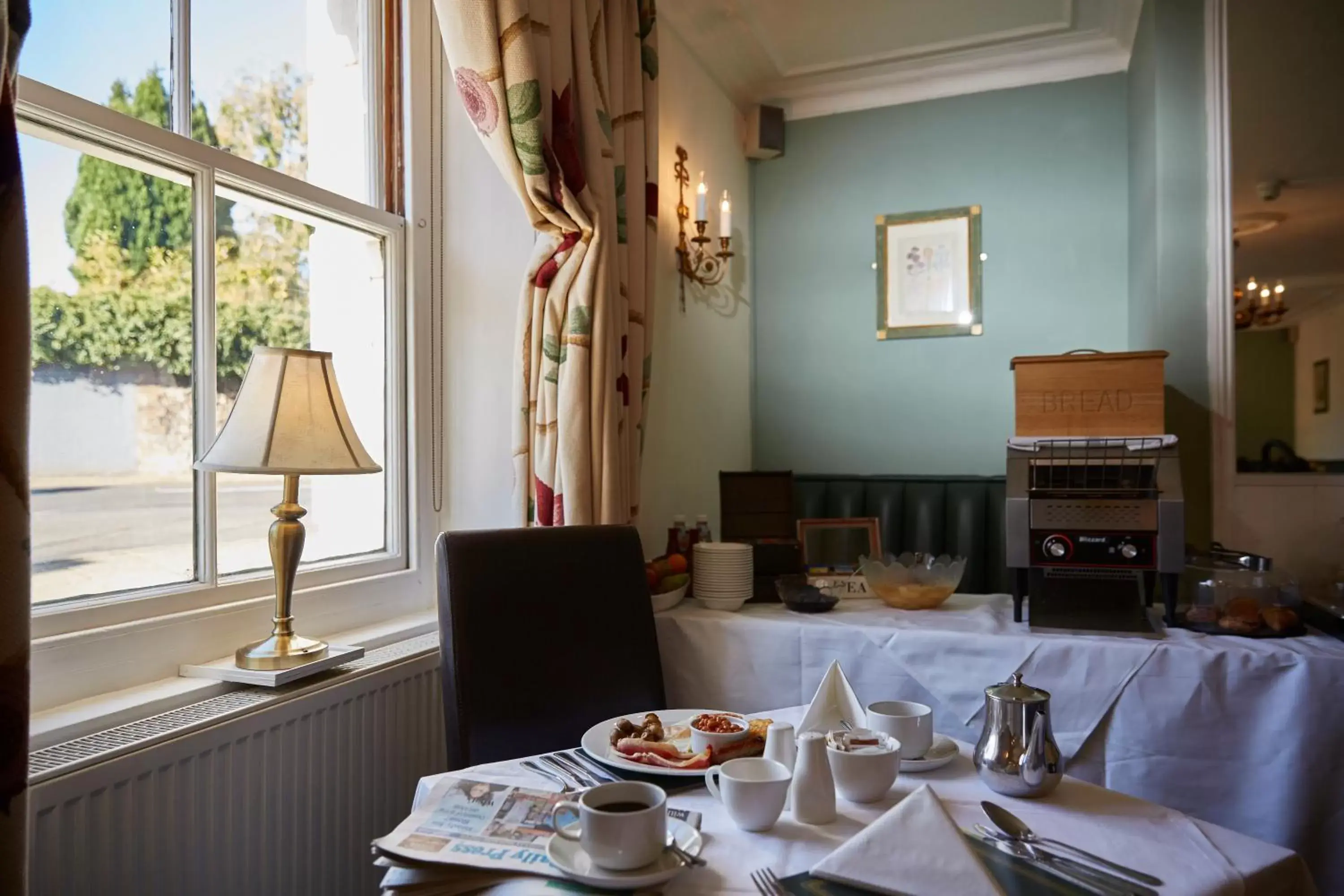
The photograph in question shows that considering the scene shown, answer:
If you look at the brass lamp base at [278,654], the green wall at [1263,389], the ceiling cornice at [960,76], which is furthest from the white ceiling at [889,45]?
the brass lamp base at [278,654]

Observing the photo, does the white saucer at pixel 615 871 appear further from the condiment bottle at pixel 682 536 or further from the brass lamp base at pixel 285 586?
the condiment bottle at pixel 682 536

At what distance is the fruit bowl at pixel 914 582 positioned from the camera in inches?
82.8

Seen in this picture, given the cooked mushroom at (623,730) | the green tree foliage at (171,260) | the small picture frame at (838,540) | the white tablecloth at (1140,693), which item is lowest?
the white tablecloth at (1140,693)

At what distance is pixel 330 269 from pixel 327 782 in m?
1.03

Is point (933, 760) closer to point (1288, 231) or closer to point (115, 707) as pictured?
point (115, 707)

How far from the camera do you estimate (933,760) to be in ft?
3.74

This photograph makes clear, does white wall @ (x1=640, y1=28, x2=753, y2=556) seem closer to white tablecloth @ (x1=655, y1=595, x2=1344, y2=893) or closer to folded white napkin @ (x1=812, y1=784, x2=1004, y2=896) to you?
white tablecloth @ (x1=655, y1=595, x2=1344, y2=893)

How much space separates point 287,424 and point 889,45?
2.57 metres

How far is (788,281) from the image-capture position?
3.47 metres

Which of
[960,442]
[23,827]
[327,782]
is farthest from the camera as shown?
[960,442]

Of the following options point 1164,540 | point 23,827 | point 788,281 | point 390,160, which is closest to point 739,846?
point 23,827

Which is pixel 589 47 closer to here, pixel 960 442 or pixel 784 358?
pixel 784 358

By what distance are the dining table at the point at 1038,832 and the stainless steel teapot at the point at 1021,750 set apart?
0.06ft

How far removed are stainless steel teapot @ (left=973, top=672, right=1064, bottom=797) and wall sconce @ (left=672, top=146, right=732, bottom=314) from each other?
6.53 ft
